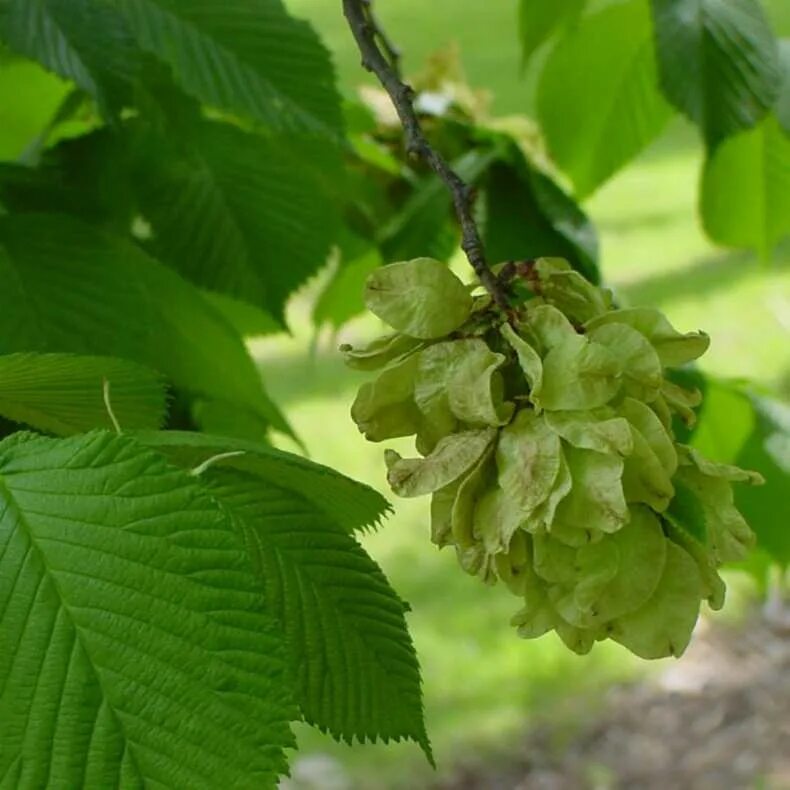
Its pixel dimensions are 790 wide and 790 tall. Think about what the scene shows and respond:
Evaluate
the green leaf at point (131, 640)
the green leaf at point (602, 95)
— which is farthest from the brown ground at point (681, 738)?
the green leaf at point (131, 640)

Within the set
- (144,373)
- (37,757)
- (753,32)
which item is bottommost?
(37,757)

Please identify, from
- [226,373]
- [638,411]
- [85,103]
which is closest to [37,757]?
[638,411]

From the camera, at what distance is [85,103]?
1174 mm

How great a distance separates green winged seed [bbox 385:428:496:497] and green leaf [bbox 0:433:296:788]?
0.34ft

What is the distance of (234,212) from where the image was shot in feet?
3.49

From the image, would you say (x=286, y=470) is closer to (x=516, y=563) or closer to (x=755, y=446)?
(x=516, y=563)

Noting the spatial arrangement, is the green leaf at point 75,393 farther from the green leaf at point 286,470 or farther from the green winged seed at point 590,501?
the green winged seed at point 590,501

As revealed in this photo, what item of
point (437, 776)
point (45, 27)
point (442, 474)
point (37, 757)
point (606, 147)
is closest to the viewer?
point (37, 757)

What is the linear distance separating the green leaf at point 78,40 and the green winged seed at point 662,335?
418 mm

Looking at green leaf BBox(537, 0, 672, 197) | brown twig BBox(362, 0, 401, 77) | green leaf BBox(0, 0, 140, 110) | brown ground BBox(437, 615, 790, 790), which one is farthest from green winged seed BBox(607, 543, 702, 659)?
brown ground BBox(437, 615, 790, 790)

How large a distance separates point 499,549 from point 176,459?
15cm

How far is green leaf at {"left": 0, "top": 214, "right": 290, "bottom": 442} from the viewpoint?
2.69 feet

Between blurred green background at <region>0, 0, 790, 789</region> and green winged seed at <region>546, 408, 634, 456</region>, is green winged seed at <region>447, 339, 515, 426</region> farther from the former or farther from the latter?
blurred green background at <region>0, 0, 790, 789</region>

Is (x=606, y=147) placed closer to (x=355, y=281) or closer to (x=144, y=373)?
(x=355, y=281)
